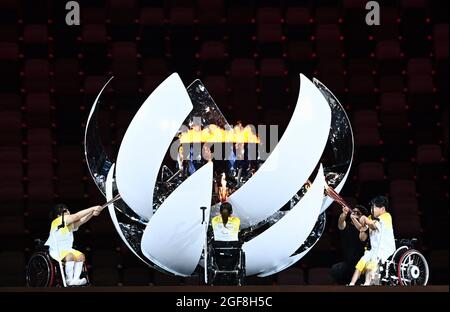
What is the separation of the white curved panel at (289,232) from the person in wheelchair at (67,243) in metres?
0.98

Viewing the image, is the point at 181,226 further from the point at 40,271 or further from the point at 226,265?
the point at 40,271

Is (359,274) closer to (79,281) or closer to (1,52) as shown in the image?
(79,281)

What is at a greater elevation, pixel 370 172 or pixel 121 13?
pixel 121 13

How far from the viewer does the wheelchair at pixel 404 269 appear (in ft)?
20.6

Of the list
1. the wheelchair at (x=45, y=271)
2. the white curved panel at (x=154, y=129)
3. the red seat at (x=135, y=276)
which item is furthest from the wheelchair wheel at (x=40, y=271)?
the red seat at (x=135, y=276)

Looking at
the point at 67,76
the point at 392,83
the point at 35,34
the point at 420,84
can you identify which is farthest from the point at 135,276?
the point at 420,84

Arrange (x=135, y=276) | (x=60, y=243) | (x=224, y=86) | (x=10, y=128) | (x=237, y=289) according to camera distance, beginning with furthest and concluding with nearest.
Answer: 1. (x=224, y=86)
2. (x=10, y=128)
3. (x=135, y=276)
4. (x=60, y=243)
5. (x=237, y=289)

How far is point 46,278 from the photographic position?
20.8ft

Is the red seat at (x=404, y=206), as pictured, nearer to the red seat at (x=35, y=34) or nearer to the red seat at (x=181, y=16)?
the red seat at (x=181, y=16)

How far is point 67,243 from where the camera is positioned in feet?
21.3

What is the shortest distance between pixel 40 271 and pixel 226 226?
112cm

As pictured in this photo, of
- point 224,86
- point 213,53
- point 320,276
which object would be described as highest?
point 213,53
